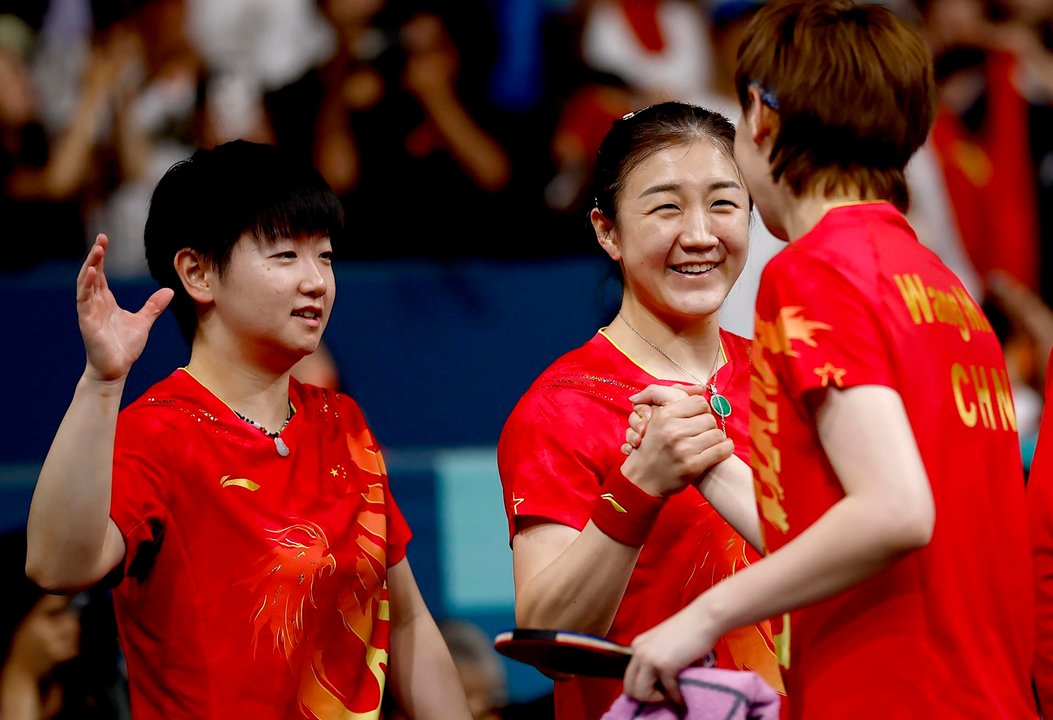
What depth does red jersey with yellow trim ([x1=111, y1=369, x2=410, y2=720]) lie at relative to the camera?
6.82 feet

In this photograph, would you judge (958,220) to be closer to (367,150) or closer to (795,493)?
(367,150)

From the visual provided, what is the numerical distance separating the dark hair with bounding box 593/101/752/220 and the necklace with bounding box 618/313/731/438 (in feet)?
0.70

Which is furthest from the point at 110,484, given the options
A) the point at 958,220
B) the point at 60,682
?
the point at 958,220

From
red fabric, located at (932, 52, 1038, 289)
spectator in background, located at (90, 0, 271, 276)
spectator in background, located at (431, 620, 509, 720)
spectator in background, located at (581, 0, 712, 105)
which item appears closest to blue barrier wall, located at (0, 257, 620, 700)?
spectator in background, located at (90, 0, 271, 276)

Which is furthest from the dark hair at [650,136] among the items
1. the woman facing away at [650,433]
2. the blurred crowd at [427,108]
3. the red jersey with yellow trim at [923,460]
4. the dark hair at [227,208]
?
the blurred crowd at [427,108]

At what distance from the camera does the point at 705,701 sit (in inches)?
64.4

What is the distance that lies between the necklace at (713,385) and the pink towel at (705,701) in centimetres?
61

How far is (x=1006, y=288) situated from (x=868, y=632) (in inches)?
141

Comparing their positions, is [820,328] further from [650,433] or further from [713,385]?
[713,385]

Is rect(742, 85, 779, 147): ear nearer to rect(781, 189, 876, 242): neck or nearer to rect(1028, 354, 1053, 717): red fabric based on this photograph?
rect(781, 189, 876, 242): neck

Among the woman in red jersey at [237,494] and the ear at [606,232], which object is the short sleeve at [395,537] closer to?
the woman in red jersey at [237,494]

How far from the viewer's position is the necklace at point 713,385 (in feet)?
7.34

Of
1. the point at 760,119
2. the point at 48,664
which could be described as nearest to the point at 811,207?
the point at 760,119

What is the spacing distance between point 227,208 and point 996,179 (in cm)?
357
